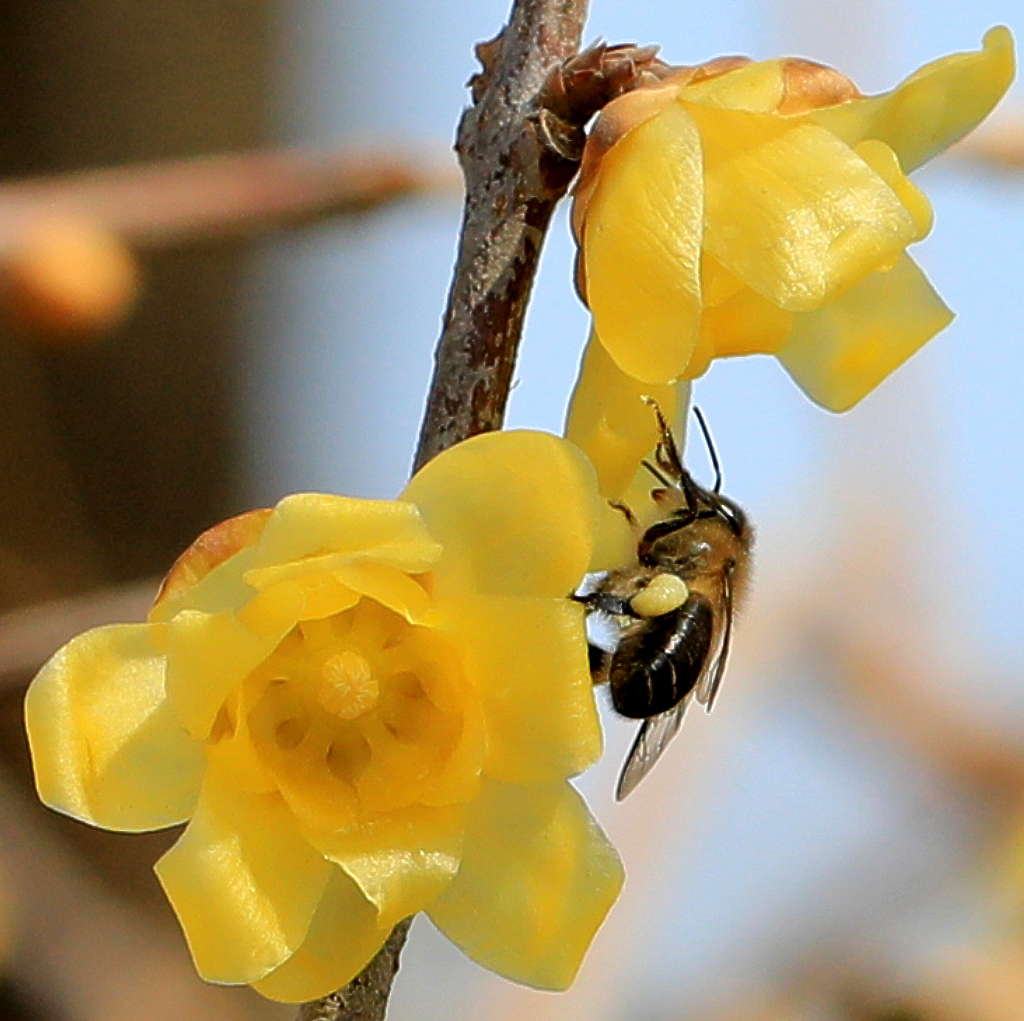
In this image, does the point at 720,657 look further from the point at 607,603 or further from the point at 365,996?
the point at 365,996

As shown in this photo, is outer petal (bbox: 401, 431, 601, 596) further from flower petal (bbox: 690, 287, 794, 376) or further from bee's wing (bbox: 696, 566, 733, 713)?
bee's wing (bbox: 696, 566, 733, 713)

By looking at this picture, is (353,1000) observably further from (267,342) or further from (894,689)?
(267,342)

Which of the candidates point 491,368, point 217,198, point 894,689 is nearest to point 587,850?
point 491,368

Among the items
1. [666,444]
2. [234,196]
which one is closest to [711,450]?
[666,444]

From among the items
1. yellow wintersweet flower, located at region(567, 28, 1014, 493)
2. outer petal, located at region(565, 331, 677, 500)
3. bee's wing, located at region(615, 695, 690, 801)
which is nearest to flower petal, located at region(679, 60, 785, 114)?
yellow wintersweet flower, located at region(567, 28, 1014, 493)

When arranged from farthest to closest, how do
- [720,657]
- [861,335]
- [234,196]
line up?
[234,196] → [720,657] → [861,335]

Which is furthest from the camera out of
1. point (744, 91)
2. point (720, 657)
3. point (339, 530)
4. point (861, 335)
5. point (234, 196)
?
point (234, 196)
